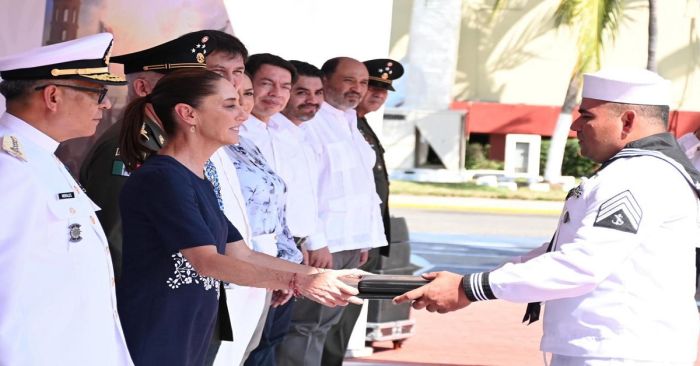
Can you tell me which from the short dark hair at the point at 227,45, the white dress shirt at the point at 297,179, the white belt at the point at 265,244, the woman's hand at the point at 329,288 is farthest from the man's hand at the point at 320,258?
the woman's hand at the point at 329,288

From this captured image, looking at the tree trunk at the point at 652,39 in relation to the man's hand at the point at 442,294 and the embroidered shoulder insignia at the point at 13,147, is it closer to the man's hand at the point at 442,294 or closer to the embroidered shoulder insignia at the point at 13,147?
the man's hand at the point at 442,294

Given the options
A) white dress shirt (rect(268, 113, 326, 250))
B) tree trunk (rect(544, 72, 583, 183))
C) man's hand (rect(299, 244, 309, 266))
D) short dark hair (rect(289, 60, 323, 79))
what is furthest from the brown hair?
tree trunk (rect(544, 72, 583, 183))

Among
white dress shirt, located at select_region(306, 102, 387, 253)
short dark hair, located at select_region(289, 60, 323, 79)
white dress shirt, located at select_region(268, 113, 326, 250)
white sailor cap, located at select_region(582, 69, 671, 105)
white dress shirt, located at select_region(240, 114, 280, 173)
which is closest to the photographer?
white sailor cap, located at select_region(582, 69, 671, 105)

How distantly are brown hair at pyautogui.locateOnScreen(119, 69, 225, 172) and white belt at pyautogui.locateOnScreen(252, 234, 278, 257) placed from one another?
0.96 meters

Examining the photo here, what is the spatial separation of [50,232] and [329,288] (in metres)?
1.28

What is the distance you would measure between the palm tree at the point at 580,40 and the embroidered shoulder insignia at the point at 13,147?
19.2 metres

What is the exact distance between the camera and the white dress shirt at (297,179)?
577cm

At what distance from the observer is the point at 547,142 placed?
2461 cm

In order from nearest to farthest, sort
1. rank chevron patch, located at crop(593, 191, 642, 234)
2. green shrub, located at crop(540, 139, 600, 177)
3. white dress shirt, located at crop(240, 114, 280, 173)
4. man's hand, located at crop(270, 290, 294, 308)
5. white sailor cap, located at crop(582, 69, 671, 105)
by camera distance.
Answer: rank chevron patch, located at crop(593, 191, 642, 234) → white sailor cap, located at crop(582, 69, 671, 105) → man's hand, located at crop(270, 290, 294, 308) → white dress shirt, located at crop(240, 114, 280, 173) → green shrub, located at crop(540, 139, 600, 177)

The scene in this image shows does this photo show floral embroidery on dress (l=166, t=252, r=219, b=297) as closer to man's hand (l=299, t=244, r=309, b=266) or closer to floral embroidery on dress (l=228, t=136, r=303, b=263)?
floral embroidery on dress (l=228, t=136, r=303, b=263)

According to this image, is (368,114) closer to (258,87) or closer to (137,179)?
(258,87)

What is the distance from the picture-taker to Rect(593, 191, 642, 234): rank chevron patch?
370cm

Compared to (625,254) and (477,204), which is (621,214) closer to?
(625,254)

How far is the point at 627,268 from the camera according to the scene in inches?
148
